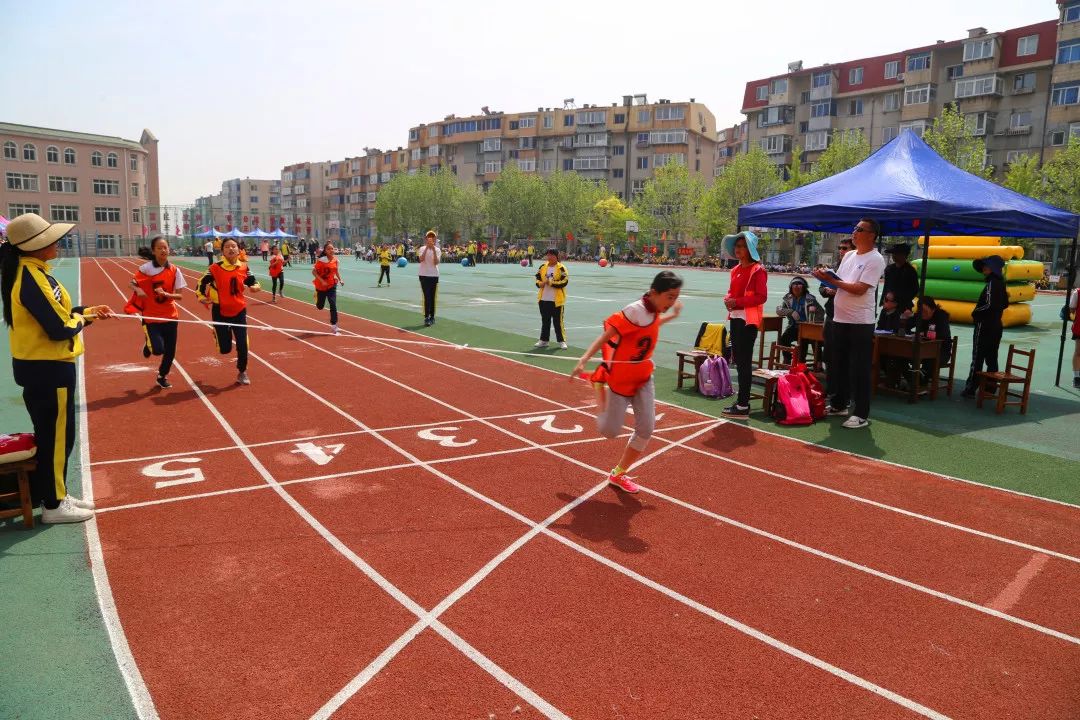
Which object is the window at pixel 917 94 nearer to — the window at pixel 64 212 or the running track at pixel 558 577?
the running track at pixel 558 577

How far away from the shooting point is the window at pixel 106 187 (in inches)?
3164

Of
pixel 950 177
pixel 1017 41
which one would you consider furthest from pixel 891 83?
pixel 950 177

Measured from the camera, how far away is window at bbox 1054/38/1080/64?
49062 millimetres

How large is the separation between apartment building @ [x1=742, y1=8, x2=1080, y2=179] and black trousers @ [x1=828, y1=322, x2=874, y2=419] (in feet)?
181

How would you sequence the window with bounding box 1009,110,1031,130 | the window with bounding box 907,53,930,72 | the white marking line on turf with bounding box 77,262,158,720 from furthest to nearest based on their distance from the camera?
the window with bounding box 907,53,930,72
the window with bounding box 1009,110,1031,130
the white marking line on turf with bounding box 77,262,158,720

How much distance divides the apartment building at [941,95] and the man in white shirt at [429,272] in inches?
2039

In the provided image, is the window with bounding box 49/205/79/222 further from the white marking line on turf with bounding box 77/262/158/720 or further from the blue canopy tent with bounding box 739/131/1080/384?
the white marking line on turf with bounding box 77/262/158/720

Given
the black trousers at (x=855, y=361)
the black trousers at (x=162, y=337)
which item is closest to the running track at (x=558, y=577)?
the black trousers at (x=855, y=361)

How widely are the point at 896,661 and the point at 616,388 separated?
9.53 feet

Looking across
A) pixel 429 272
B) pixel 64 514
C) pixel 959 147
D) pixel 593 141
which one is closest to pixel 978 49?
pixel 959 147

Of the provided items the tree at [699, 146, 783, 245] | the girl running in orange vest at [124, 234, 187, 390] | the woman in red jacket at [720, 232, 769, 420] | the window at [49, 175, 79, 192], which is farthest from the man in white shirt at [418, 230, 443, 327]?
the window at [49, 175, 79, 192]

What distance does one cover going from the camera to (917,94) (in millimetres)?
59656

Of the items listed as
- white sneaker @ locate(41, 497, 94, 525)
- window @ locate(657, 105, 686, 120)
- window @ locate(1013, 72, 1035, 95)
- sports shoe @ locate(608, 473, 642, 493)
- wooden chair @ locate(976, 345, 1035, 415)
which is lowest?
white sneaker @ locate(41, 497, 94, 525)

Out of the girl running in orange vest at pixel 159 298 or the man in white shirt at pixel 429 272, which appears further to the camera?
the man in white shirt at pixel 429 272
